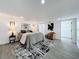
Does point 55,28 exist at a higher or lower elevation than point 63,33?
higher

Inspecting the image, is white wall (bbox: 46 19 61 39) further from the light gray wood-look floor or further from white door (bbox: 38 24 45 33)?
the light gray wood-look floor

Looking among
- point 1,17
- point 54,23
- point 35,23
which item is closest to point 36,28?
point 35,23

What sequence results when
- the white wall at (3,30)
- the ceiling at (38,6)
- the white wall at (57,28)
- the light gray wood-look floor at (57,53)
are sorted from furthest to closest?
the white wall at (57,28) < the white wall at (3,30) < the light gray wood-look floor at (57,53) < the ceiling at (38,6)

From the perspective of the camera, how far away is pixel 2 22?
5.38m

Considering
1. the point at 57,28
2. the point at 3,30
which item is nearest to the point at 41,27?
the point at 57,28

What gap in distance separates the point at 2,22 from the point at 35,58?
435 centimetres

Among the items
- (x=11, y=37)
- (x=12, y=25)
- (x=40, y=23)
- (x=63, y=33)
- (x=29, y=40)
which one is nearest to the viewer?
(x=29, y=40)

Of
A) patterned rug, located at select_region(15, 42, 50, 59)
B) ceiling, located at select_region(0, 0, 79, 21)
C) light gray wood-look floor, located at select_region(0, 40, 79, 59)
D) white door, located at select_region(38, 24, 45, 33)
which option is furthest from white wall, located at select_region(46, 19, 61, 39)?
patterned rug, located at select_region(15, 42, 50, 59)

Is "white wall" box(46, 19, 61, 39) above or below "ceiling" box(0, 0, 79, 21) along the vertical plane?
below

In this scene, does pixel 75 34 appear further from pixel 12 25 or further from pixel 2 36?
pixel 2 36

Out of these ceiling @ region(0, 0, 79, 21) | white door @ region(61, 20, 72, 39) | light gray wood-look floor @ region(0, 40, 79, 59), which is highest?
ceiling @ region(0, 0, 79, 21)

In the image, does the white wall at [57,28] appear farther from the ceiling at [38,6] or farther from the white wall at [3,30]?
the white wall at [3,30]

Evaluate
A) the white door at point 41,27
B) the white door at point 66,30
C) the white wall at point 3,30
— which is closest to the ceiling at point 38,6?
the white wall at point 3,30

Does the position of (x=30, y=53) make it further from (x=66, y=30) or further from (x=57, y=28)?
(x=66, y=30)
